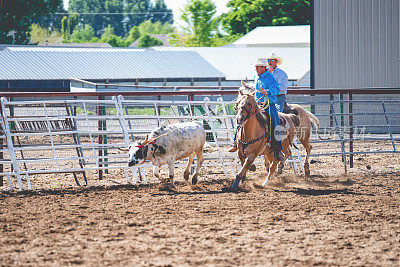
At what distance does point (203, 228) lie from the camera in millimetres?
6984

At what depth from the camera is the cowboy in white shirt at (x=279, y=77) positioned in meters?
11.2

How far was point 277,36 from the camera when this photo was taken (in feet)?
205

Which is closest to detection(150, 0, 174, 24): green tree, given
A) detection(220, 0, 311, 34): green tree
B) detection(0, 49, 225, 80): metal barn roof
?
detection(220, 0, 311, 34): green tree

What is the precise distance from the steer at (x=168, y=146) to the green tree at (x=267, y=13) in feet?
190

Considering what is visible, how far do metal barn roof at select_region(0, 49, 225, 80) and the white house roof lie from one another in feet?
54.3

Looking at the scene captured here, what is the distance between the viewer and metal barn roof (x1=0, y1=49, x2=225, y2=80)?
135 feet

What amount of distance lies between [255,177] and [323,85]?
12633 mm

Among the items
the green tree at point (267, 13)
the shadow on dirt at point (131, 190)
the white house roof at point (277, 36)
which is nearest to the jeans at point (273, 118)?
the shadow on dirt at point (131, 190)

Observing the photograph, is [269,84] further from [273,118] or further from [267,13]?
[267,13]

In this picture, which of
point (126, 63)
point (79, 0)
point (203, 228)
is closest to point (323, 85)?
point (203, 228)

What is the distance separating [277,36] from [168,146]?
178 ft

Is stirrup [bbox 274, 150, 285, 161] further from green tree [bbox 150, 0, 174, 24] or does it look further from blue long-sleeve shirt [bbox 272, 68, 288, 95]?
green tree [bbox 150, 0, 174, 24]

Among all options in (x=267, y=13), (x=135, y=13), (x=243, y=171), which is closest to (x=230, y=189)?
(x=243, y=171)

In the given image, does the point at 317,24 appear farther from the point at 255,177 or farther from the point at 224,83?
the point at 224,83
